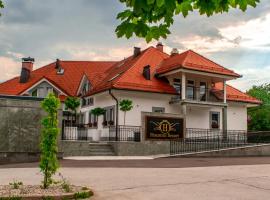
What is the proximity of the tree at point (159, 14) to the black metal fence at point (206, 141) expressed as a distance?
69.5 ft

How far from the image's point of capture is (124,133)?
27.3 meters

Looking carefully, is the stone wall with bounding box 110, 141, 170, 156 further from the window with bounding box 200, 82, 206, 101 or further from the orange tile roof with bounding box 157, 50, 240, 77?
the window with bounding box 200, 82, 206, 101

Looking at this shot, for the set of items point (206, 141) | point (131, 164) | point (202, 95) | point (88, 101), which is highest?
point (202, 95)

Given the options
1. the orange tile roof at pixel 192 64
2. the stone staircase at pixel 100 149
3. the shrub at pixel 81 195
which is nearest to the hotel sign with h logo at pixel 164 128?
the stone staircase at pixel 100 149

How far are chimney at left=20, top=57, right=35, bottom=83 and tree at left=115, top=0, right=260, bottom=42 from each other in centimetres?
4189

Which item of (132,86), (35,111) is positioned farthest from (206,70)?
(35,111)

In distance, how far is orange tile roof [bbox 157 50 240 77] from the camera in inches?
1211

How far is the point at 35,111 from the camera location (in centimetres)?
1970

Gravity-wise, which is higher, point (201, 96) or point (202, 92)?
point (202, 92)

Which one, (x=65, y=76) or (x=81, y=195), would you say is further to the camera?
(x=65, y=76)

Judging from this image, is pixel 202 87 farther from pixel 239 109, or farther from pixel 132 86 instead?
pixel 132 86

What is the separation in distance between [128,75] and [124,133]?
218 inches

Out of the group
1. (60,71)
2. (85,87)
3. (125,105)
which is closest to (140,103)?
(125,105)

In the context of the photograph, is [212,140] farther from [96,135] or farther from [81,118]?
[81,118]
